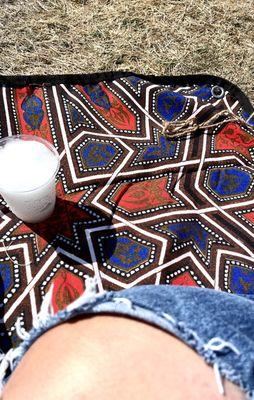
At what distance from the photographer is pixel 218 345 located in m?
0.66

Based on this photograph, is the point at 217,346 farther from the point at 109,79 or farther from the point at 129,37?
the point at 129,37

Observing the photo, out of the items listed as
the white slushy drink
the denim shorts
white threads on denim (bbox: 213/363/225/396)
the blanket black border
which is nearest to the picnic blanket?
the blanket black border

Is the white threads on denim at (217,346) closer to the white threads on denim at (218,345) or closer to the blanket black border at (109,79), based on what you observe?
the white threads on denim at (218,345)

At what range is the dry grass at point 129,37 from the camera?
68.7 inches

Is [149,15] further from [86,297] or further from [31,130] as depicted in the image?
[86,297]

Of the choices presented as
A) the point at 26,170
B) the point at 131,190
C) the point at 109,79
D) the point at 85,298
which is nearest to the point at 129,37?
the point at 109,79

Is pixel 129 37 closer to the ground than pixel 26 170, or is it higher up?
higher up

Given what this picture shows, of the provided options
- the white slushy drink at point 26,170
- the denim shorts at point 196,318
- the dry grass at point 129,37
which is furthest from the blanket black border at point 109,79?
the denim shorts at point 196,318

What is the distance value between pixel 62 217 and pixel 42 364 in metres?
0.61

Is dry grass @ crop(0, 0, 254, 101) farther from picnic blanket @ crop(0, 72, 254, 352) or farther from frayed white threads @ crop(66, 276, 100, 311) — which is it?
frayed white threads @ crop(66, 276, 100, 311)

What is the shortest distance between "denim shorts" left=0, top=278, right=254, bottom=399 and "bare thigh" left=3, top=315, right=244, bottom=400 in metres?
0.01

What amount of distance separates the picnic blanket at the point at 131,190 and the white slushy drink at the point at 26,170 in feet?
0.51

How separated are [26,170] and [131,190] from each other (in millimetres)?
362

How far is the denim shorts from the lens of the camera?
0.65 metres
